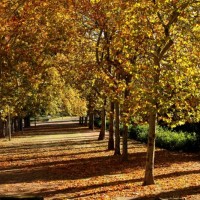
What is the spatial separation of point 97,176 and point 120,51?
22.2 ft

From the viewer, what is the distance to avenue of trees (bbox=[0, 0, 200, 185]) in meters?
14.2

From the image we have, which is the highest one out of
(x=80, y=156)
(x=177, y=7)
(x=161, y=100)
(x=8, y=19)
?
(x=8, y=19)

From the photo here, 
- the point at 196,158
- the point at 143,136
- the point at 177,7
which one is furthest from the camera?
the point at 143,136

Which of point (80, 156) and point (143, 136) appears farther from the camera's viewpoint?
point (143, 136)

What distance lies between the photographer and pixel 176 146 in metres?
29.4

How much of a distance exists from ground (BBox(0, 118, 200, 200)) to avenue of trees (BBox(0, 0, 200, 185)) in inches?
50.6

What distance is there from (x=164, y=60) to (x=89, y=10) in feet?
24.9

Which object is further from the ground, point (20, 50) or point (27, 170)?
point (20, 50)

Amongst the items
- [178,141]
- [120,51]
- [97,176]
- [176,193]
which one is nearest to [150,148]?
[176,193]

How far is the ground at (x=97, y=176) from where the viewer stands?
15055 mm

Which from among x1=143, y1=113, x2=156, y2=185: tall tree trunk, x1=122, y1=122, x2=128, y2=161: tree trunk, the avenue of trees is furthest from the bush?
x1=143, y1=113, x2=156, y2=185: tall tree trunk

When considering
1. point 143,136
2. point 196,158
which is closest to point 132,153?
point 196,158

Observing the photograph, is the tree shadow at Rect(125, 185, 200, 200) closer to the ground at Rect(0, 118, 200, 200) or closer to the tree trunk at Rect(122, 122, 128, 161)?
the ground at Rect(0, 118, 200, 200)

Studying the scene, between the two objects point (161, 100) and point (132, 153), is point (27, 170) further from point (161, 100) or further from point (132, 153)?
point (161, 100)
